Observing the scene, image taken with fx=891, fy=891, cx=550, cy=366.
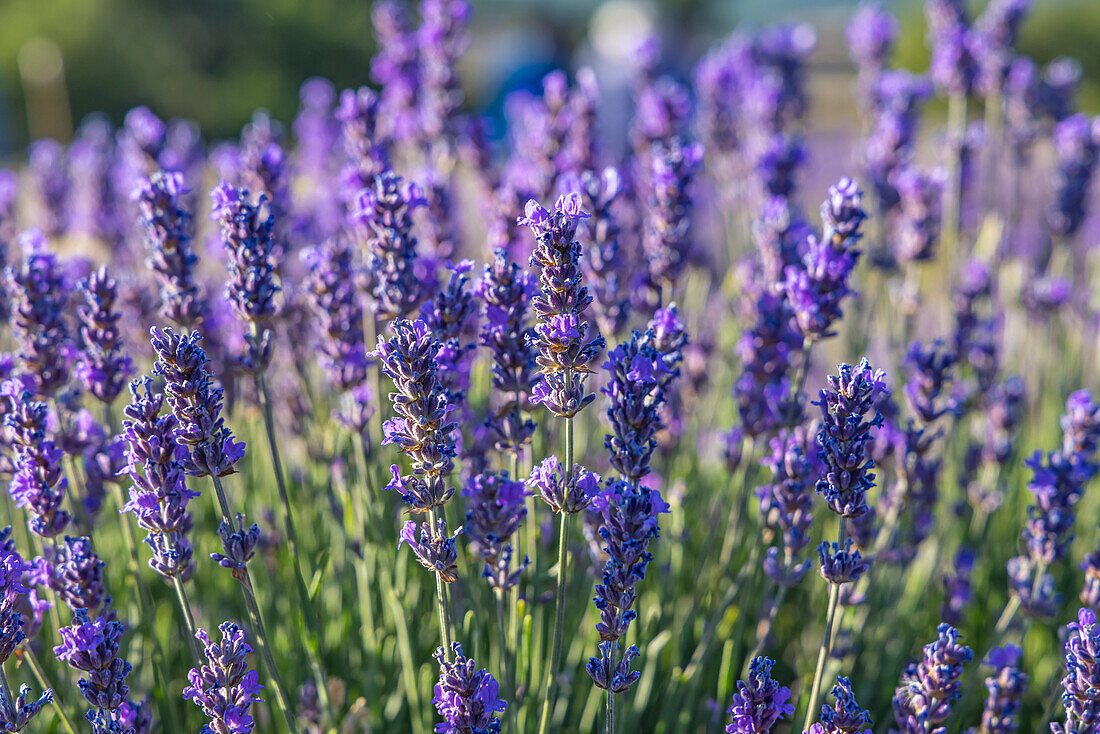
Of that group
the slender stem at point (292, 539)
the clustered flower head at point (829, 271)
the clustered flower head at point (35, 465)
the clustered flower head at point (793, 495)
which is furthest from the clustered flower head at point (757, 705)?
the clustered flower head at point (35, 465)

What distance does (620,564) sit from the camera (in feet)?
5.23

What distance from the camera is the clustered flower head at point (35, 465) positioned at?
1.73m

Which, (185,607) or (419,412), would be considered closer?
(419,412)

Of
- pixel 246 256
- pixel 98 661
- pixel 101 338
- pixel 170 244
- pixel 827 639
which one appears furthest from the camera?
pixel 170 244

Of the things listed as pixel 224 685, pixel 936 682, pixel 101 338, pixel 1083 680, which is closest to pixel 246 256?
pixel 101 338

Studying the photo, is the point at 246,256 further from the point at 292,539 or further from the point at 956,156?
the point at 956,156

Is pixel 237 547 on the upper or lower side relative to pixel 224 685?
upper

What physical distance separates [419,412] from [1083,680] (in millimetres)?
1284

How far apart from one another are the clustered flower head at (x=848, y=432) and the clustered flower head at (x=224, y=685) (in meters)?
1.12

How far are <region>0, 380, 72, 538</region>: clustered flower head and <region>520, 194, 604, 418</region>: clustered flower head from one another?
989 millimetres

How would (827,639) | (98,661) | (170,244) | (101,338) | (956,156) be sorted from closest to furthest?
(98,661), (827,639), (101,338), (170,244), (956,156)

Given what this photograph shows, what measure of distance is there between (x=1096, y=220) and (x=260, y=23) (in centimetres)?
2042

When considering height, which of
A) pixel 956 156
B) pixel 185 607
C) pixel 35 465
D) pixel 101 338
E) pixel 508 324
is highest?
pixel 956 156

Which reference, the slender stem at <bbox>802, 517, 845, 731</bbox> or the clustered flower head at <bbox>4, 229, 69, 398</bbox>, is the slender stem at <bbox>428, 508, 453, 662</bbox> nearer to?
the slender stem at <bbox>802, 517, 845, 731</bbox>
